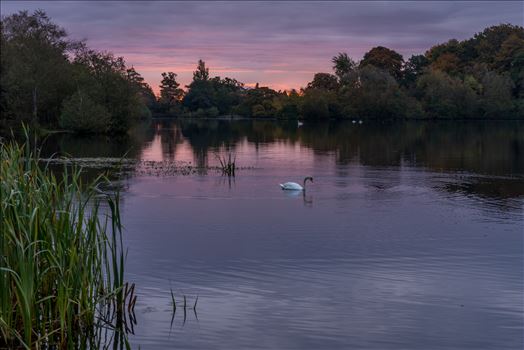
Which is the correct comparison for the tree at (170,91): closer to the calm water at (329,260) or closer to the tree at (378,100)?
the tree at (378,100)

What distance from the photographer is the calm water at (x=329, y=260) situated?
40.8ft

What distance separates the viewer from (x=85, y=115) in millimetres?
73938

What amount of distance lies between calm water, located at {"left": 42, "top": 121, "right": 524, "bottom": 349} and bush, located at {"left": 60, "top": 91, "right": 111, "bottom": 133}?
127 ft

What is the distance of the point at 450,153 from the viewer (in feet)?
184

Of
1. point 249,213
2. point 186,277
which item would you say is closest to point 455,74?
point 249,213

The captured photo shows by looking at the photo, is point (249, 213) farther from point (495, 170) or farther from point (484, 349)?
point (495, 170)

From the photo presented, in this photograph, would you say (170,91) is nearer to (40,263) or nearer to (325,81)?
(325,81)

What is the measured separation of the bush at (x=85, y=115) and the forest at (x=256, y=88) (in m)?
0.11

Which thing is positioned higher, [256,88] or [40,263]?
[256,88]

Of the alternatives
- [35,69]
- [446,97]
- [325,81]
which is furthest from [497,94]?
[35,69]

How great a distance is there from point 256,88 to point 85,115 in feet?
330

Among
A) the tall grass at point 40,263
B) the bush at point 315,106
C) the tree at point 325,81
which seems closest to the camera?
the tall grass at point 40,263

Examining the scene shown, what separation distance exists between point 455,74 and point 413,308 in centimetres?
14497

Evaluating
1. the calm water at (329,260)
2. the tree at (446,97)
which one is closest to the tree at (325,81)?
the tree at (446,97)
